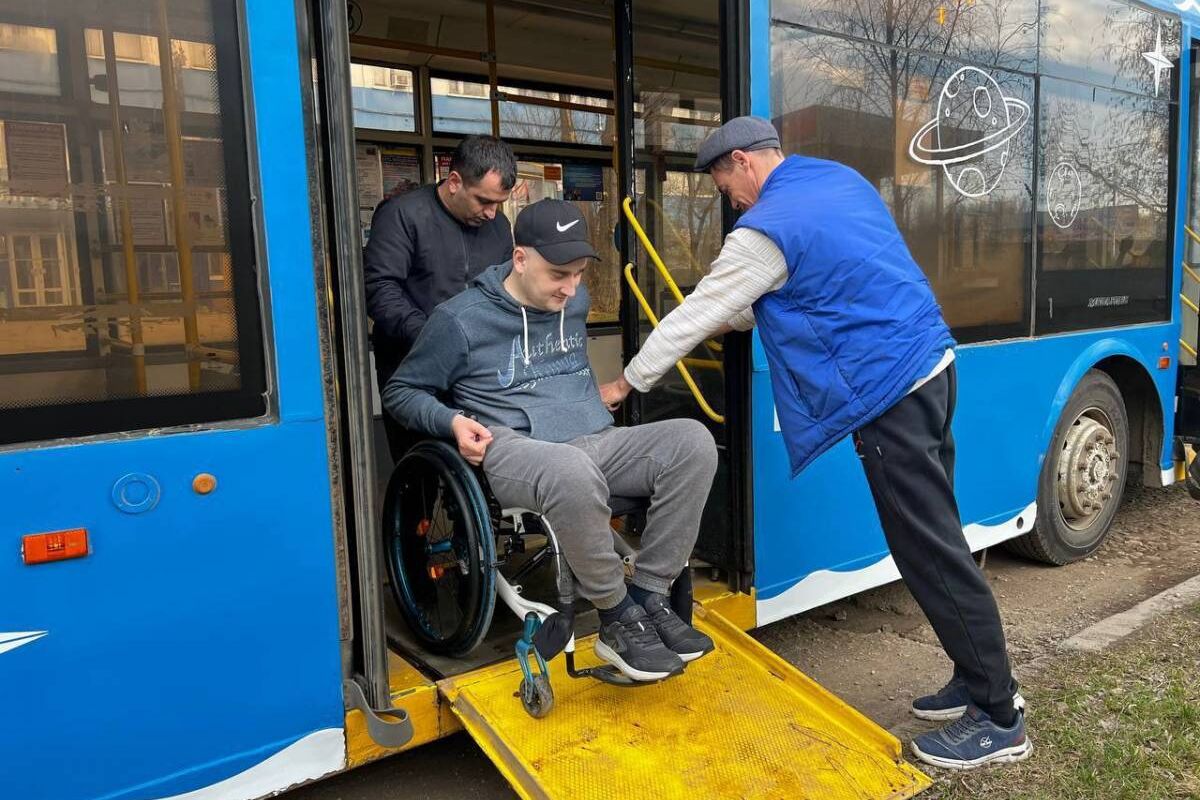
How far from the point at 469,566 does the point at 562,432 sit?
47 cm

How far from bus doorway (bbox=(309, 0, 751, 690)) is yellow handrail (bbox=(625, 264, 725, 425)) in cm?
3

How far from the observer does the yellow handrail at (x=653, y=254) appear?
330 centimetres

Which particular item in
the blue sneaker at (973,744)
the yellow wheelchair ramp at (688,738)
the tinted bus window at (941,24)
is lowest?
the blue sneaker at (973,744)

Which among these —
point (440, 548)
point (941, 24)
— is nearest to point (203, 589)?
Result: point (440, 548)

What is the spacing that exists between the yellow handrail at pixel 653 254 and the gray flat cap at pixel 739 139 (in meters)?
0.63

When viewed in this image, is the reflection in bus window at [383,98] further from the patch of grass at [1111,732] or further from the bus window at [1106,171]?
the patch of grass at [1111,732]

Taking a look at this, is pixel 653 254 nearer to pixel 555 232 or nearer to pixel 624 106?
pixel 624 106

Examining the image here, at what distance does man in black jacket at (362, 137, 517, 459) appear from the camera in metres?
3.10

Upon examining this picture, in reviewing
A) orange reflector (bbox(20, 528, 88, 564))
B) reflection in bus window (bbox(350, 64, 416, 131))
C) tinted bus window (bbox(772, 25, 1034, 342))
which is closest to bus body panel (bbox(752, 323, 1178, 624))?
tinted bus window (bbox(772, 25, 1034, 342))

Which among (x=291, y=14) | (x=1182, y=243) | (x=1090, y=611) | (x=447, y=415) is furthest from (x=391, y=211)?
(x=1182, y=243)

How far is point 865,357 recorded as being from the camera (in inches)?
97.6

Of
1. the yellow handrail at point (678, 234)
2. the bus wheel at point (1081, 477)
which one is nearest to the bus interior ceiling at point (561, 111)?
the yellow handrail at point (678, 234)

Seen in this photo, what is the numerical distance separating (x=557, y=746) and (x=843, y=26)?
2449mm

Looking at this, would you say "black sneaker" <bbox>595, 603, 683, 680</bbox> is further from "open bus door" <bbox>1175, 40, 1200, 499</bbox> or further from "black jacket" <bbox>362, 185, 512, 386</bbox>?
"open bus door" <bbox>1175, 40, 1200, 499</bbox>
